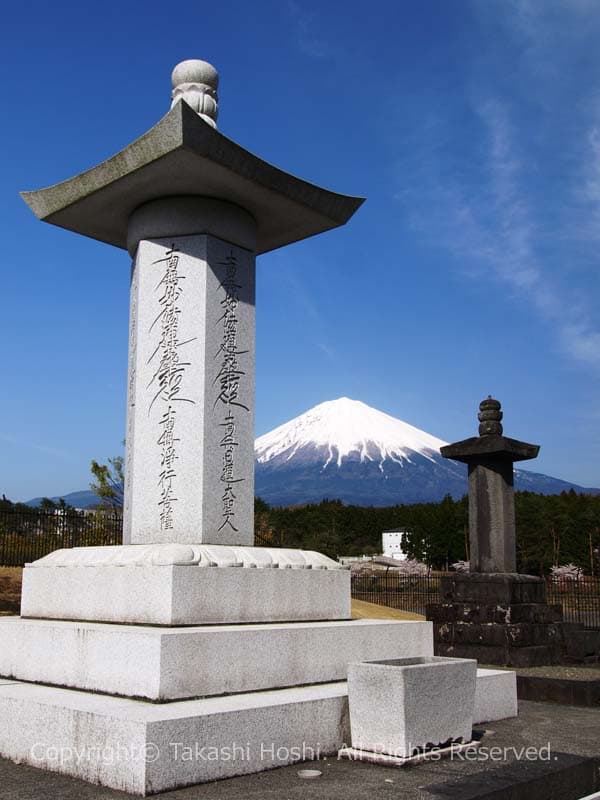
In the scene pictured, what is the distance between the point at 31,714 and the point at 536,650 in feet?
22.5

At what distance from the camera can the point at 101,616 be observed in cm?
515

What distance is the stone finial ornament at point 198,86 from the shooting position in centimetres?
641

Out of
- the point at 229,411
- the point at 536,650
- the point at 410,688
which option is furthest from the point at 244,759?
the point at 536,650

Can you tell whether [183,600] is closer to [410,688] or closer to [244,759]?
[244,759]

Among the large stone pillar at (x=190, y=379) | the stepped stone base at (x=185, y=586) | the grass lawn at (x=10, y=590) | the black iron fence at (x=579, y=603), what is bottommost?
the black iron fence at (x=579, y=603)

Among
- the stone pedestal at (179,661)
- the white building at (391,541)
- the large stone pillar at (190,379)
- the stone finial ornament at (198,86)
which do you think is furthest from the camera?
the white building at (391,541)

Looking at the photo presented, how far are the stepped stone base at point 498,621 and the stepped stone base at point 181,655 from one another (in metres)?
4.21

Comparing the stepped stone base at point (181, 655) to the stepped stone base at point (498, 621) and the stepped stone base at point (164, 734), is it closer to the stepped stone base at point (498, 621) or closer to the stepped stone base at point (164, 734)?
the stepped stone base at point (164, 734)

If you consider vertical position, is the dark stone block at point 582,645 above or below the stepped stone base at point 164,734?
below

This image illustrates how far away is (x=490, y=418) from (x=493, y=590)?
7.82 feet

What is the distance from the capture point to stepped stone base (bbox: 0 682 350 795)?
367 centimetres

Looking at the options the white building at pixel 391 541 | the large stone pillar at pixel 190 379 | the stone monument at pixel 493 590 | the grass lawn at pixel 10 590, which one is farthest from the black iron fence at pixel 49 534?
the white building at pixel 391 541

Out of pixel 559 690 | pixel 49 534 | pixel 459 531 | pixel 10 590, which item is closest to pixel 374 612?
pixel 10 590

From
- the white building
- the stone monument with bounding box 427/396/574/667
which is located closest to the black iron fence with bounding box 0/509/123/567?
the stone monument with bounding box 427/396/574/667
